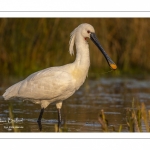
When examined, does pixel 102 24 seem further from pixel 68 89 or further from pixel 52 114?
pixel 68 89

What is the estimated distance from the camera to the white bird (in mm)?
10188

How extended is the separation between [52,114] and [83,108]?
0.85 metres

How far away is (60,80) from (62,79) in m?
0.04

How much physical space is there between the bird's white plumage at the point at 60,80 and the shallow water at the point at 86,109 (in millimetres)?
444

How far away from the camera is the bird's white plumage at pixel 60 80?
33.4ft

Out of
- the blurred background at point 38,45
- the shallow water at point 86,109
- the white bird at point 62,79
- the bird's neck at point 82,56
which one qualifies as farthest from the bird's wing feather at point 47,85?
the blurred background at point 38,45

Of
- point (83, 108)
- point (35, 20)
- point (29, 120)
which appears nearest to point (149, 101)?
point (83, 108)

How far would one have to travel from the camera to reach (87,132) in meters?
9.35

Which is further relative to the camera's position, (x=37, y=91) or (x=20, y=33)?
(x=20, y=33)

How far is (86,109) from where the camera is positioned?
480 inches

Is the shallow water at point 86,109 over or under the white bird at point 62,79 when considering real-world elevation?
under

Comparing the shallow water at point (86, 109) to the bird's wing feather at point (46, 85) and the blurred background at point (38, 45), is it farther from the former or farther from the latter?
the blurred background at point (38, 45)

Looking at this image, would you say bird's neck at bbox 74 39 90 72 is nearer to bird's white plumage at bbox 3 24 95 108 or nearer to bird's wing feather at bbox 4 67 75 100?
bird's white plumage at bbox 3 24 95 108

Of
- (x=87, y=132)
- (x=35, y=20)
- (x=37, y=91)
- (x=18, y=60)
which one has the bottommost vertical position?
(x=87, y=132)
